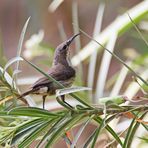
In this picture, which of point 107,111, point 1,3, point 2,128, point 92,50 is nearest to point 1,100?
point 2,128

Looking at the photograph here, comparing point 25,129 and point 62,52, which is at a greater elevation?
point 62,52

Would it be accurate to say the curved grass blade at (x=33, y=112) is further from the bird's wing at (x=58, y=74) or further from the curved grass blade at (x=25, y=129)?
the bird's wing at (x=58, y=74)

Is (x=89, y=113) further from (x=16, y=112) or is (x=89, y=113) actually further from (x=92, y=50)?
(x=92, y=50)

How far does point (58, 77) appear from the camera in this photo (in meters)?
1.00

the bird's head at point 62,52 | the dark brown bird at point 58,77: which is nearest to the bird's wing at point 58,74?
the dark brown bird at point 58,77

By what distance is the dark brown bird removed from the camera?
0.94 metres

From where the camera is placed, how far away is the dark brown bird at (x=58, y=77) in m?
0.94

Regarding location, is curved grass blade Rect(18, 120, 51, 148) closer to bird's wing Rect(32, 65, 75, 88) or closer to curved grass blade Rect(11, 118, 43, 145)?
curved grass blade Rect(11, 118, 43, 145)

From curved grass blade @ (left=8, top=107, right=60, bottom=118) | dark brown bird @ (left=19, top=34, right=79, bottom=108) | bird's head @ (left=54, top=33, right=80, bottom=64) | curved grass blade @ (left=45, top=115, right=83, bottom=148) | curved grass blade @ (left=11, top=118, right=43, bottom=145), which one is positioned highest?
bird's head @ (left=54, top=33, right=80, bottom=64)

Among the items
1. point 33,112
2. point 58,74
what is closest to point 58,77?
point 58,74

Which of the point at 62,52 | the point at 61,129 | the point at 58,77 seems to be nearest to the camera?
the point at 61,129

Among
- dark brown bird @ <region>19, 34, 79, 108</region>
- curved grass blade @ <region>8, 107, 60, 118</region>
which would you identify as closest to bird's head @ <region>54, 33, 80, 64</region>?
dark brown bird @ <region>19, 34, 79, 108</region>

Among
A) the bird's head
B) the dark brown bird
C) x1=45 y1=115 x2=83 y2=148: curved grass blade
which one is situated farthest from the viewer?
the bird's head

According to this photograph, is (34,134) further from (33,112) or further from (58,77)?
(58,77)
